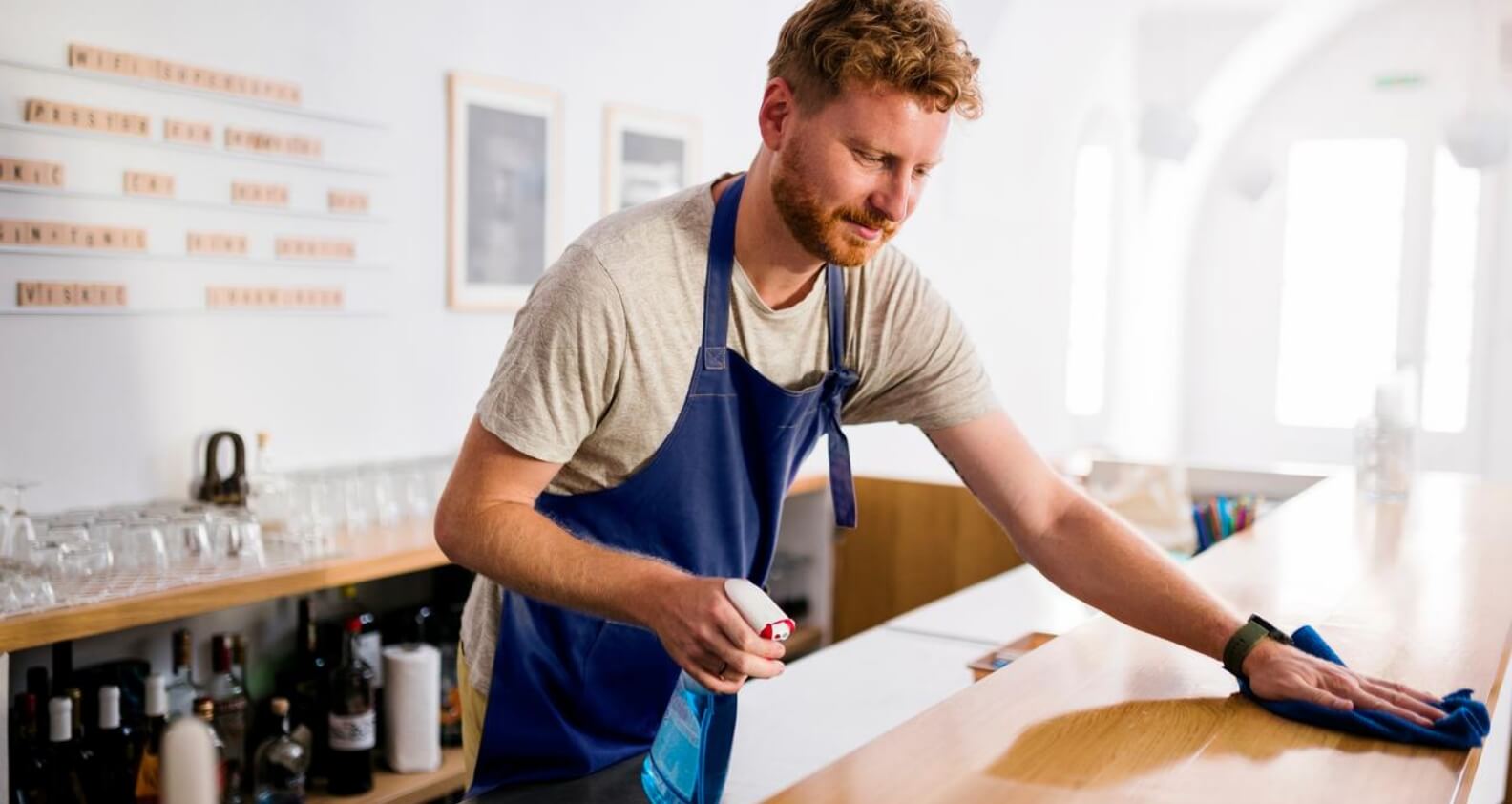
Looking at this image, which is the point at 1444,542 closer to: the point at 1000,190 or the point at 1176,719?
the point at 1176,719

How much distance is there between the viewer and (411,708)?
10.1ft

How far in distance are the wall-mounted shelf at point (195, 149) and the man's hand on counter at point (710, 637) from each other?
2.10m

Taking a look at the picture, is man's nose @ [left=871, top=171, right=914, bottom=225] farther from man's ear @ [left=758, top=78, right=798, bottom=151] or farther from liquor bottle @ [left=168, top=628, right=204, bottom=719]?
liquor bottle @ [left=168, top=628, right=204, bottom=719]

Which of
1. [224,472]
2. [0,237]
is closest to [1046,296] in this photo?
[224,472]

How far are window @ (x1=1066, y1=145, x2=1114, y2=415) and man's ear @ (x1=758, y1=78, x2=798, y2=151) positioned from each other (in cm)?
746

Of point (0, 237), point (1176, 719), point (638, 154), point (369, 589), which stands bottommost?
point (369, 589)

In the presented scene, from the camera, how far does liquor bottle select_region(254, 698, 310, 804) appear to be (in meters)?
2.87

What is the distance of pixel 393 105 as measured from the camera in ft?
11.8

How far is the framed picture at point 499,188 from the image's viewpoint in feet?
12.4

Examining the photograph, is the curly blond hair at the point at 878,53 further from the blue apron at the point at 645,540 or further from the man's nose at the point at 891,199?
the blue apron at the point at 645,540

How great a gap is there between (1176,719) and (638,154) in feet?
10.9

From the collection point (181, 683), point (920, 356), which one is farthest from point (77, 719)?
point (920, 356)

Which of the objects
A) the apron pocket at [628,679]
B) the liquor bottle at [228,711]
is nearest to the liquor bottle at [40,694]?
the liquor bottle at [228,711]

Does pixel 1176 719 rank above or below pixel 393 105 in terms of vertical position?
below
